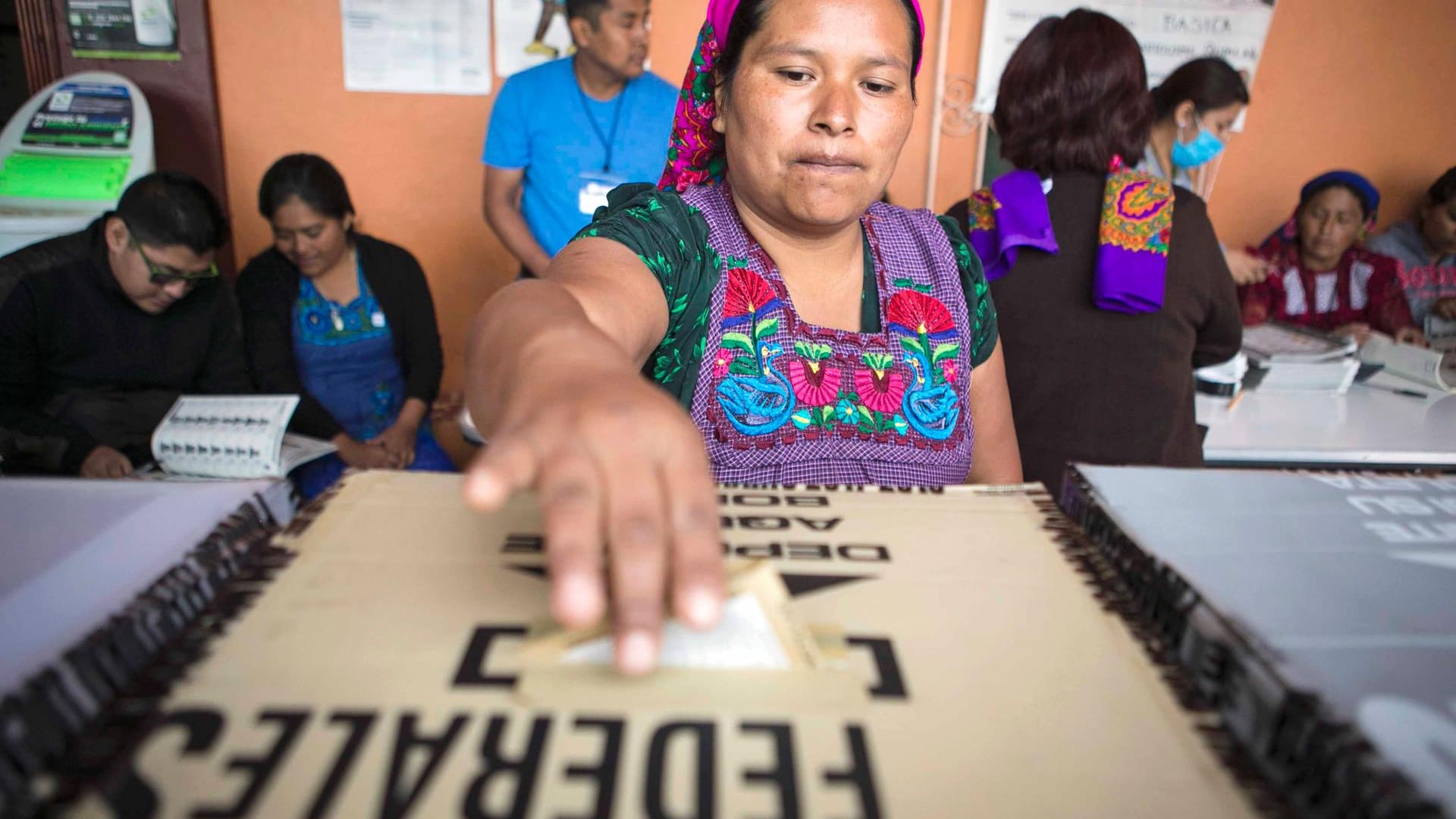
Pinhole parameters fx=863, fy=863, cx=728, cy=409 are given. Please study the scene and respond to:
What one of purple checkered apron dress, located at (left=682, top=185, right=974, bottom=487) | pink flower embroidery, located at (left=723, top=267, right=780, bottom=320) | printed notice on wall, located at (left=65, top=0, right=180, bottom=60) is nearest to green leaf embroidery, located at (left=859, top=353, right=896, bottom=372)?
Answer: purple checkered apron dress, located at (left=682, top=185, right=974, bottom=487)

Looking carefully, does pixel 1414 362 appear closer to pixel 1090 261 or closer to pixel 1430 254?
pixel 1090 261

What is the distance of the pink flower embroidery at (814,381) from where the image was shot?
37.2 inches

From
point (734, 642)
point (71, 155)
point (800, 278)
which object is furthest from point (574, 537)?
point (71, 155)

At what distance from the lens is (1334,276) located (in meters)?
2.78

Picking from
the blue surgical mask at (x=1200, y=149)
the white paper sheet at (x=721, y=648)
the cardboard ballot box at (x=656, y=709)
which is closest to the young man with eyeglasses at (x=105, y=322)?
the cardboard ballot box at (x=656, y=709)

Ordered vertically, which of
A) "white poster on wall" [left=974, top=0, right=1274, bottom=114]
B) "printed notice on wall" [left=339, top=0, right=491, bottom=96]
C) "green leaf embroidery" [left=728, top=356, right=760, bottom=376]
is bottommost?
"green leaf embroidery" [left=728, top=356, right=760, bottom=376]

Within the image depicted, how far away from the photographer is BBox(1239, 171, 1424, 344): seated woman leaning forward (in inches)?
108

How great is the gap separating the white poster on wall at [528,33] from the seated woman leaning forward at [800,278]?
1968 millimetres

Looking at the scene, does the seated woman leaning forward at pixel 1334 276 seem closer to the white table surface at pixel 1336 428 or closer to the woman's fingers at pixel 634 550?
the white table surface at pixel 1336 428

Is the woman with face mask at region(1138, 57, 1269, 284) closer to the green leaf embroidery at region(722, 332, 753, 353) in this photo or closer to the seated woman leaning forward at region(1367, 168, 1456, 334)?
the seated woman leaning forward at region(1367, 168, 1456, 334)

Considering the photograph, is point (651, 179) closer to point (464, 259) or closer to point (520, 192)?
point (520, 192)

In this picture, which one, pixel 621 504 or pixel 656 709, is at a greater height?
pixel 621 504

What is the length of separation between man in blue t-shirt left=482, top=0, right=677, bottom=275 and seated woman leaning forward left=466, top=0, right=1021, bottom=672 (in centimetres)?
132

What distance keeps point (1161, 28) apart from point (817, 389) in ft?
9.52
